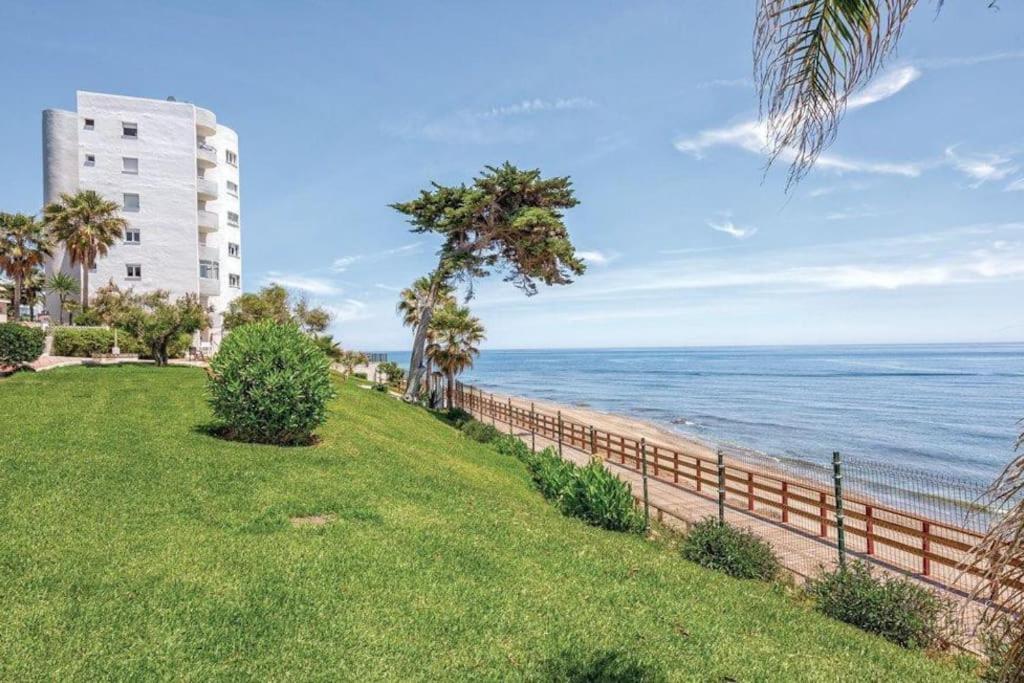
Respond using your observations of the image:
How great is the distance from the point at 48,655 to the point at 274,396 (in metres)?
8.51

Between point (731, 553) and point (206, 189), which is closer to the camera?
point (731, 553)

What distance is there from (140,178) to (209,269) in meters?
7.91

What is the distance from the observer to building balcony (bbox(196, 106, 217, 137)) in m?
44.9

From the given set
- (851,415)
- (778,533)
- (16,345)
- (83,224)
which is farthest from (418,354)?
(851,415)

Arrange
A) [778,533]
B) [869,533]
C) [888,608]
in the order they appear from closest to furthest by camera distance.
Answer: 1. [888,608]
2. [869,533]
3. [778,533]

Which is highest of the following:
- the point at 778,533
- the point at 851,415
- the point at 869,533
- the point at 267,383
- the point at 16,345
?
the point at 16,345

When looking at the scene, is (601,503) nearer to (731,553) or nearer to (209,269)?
(731,553)

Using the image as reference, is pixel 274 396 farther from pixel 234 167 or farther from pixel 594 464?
pixel 234 167

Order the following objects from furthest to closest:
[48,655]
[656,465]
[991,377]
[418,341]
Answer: [991,377]
[418,341]
[656,465]
[48,655]

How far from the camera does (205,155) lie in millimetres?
45344

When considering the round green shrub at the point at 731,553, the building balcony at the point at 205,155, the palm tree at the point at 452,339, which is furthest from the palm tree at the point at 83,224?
the round green shrub at the point at 731,553

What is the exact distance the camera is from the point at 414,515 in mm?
9867

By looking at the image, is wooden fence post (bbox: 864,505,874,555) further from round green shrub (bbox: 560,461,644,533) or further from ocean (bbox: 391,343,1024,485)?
ocean (bbox: 391,343,1024,485)

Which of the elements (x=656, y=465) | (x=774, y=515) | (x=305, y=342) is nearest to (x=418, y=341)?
(x=656, y=465)
